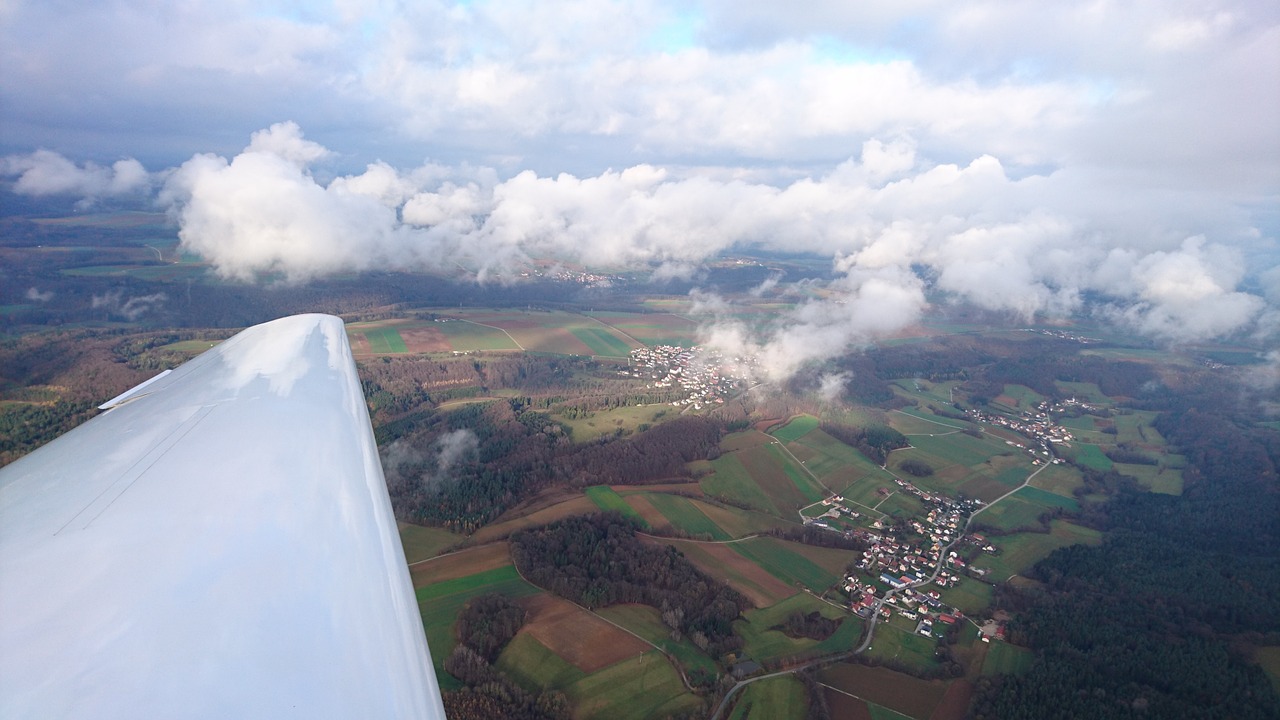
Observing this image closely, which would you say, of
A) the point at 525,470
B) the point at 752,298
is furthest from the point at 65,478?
the point at 752,298

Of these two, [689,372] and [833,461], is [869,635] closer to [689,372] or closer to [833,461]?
[833,461]

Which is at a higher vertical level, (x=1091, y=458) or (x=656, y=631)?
(x=1091, y=458)

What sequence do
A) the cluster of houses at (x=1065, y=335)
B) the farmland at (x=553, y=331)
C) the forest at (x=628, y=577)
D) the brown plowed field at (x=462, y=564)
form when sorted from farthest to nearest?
the cluster of houses at (x=1065, y=335)
the farmland at (x=553, y=331)
the brown plowed field at (x=462, y=564)
the forest at (x=628, y=577)

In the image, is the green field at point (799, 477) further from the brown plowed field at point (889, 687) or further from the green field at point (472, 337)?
the green field at point (472, 337)

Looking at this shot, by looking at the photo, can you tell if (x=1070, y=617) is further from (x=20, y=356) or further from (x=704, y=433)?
(x=20, y=356)

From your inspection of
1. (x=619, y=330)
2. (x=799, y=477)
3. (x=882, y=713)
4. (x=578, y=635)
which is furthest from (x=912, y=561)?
(x=619, y=330)

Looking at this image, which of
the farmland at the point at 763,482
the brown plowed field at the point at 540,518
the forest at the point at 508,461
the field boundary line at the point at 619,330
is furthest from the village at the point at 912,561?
the field boundary line at the point at 619,330

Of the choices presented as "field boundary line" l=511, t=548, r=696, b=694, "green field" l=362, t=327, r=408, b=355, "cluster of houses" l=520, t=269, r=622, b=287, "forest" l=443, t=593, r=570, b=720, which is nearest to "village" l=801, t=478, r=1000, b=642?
"field boundary line" l=511, t=548, r=696, b=694
